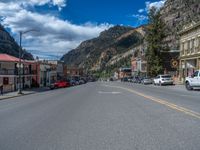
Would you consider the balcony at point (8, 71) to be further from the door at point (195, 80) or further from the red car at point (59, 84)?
the door at point (195, 80)

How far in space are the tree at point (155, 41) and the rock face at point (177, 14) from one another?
37.3m

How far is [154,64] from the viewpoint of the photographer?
8025 centimetres

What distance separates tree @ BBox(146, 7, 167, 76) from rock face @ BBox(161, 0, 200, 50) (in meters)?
37.3

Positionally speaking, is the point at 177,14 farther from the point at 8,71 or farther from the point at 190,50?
the point at 8,71

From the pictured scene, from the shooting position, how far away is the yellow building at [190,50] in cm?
5952

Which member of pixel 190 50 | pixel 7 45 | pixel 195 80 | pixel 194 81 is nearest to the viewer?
pixel 195 80

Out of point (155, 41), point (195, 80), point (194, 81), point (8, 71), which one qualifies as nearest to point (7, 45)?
point (155, 41)

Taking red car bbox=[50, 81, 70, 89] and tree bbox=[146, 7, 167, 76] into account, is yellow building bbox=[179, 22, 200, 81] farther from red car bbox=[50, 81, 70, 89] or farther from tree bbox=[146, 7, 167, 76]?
red car bbox=[50, 81, 70, 89]

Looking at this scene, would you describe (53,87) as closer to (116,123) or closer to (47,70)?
(47,70)

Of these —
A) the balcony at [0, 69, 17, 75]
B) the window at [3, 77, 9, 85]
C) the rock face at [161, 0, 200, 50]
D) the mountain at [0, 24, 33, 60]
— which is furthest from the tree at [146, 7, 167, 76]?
the mountain at [0, 24, 33, 60]

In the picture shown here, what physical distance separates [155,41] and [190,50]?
16701 mm

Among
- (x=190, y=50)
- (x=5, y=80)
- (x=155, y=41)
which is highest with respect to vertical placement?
(x=155, y=41)

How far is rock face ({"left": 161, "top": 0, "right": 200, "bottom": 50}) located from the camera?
121m

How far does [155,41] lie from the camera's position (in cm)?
7975
